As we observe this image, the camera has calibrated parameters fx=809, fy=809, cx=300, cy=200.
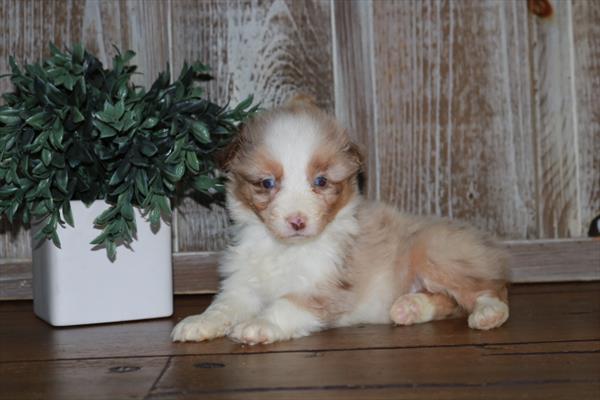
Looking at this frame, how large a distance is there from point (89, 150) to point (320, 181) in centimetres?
67

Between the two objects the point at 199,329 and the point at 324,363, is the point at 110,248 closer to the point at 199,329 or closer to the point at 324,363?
the point at 199,329

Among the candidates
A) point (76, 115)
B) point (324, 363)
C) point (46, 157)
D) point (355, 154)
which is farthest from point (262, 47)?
point (324, 363)

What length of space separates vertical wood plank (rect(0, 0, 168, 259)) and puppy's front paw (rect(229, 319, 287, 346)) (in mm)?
1191

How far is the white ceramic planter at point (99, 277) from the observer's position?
235cm

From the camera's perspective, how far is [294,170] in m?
2.19

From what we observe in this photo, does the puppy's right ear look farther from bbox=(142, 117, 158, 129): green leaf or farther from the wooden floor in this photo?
the wooden floor

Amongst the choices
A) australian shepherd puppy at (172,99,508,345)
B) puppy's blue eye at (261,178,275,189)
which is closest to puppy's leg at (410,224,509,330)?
australian shepherd puppy at (172,99,508,345)

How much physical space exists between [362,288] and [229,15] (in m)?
1.18

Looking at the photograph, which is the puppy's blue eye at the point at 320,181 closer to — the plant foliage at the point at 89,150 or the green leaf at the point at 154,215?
the plant foliage at the point at 89,150

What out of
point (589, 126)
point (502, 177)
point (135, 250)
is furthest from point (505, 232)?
point (135, 250)

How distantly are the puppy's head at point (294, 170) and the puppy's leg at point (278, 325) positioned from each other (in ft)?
0.62

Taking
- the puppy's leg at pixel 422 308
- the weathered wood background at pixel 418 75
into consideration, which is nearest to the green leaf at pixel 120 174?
the weathered wood background at pixel 418 75

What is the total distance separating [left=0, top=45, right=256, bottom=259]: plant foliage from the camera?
2275mm

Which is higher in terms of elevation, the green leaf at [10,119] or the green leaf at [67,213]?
the green leaf at [10,119]
